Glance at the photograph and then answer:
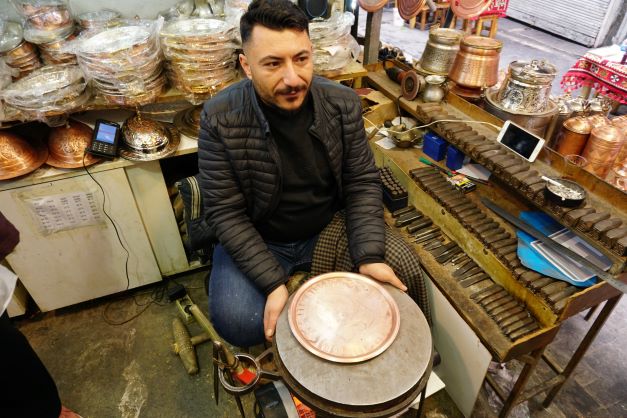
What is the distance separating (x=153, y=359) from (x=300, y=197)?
1.41 m

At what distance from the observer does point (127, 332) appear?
2523 mm

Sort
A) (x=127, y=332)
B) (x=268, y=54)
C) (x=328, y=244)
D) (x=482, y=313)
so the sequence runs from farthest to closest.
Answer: (x=127, y=332) → (x=328, y=244) → (x=482, y=313) → (x=268, y=54)

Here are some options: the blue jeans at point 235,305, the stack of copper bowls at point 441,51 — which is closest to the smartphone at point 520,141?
the stack of copper bowls at point 441,51

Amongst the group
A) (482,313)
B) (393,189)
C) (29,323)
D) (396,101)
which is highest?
(396,101)

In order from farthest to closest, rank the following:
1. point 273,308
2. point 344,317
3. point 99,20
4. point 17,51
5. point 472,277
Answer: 1. point 99,20
2. point 17,51
3. point 472,277
4. point 273,308
5. point 344,317

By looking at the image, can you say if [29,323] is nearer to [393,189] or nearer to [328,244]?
[328,244]

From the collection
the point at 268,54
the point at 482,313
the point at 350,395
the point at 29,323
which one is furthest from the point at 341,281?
the point at 29,323

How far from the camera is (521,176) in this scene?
166cm

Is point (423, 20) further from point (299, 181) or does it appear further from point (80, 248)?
point (80, 248)

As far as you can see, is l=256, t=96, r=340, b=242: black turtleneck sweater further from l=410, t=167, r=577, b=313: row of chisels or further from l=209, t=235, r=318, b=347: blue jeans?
l=410, t=167, r=577, b=313: row of chisels

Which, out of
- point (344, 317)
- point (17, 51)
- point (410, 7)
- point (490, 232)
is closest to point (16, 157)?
point (17, 51)

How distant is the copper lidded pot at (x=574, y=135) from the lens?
1.81 meters

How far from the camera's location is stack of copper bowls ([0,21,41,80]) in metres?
2.06

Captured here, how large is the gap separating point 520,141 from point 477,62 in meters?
0.63
